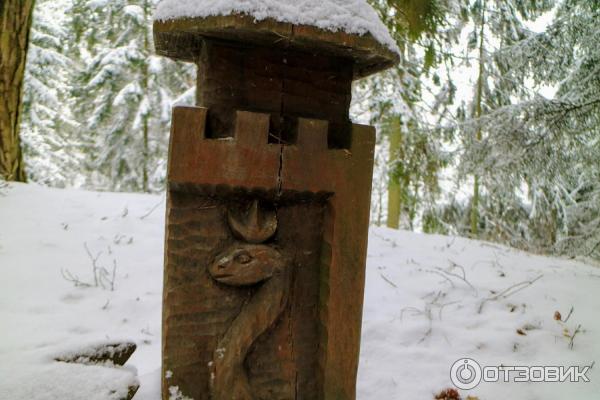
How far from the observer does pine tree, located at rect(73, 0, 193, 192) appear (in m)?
8.31

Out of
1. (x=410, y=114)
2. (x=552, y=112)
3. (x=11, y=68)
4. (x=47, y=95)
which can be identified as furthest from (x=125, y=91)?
(x=552, y=112)

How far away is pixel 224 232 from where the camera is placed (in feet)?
4.63

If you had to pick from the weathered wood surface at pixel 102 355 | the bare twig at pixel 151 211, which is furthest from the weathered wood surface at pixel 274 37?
the bare twig at pixel 151 211

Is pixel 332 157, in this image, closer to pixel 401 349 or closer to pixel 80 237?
pixel 401 349

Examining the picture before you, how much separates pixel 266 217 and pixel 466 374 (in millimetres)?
1577

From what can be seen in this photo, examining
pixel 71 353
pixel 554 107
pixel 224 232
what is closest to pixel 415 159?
pixel 554 107

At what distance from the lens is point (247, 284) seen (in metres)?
1.40

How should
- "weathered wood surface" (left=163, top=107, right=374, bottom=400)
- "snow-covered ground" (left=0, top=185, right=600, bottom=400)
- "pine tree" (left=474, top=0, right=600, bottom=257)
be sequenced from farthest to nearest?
1. "pine tree" (left=474, top=0, right=600, bottom=257)
2. "snow-covered ground" (left=0, top=185, right=600, bottom=400)
3. "weathered wood surface" (left=163, top=107, right=374, bottom=400)

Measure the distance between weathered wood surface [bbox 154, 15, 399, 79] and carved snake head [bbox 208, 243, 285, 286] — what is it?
0.69 m

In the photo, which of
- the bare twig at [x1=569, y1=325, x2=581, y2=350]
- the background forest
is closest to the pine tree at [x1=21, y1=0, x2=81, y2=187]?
the background forest

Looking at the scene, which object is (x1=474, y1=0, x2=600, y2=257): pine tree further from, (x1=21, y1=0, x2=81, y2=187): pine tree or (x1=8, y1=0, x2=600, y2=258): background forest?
(x1=21, y1=0, x2=81, y2=187): pine tree

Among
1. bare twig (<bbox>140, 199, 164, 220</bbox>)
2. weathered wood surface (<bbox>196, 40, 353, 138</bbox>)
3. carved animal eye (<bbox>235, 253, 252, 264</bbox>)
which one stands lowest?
bare twig (<bbox>140, 199, 164, 220</bbox>)

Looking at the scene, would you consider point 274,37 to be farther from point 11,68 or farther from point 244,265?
point 11,68

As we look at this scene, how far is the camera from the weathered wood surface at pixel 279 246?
133 centimetres
